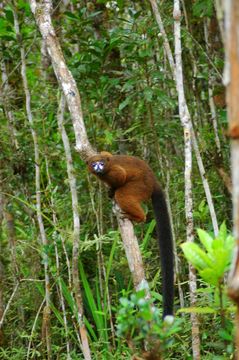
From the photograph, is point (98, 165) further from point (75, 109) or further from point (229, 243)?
point (229, 243)

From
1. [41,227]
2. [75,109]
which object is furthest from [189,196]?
[41,227]

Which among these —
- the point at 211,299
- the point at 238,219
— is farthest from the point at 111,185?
the point at 238,219

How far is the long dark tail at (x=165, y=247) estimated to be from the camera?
439 centimetres

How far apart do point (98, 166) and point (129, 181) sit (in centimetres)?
79

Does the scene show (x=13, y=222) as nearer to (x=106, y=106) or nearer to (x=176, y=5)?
(x=106, y=106)

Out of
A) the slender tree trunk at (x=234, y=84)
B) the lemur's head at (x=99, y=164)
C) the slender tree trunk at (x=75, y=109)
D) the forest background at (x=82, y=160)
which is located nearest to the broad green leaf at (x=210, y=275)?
the slender tree trunk at (x=234, y=84)

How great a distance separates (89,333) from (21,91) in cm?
316

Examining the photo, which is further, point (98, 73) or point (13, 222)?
point (13, 222)

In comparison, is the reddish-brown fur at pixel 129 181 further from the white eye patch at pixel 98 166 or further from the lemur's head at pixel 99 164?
the white eye patch at pixel 98 166

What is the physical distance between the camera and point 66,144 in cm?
547

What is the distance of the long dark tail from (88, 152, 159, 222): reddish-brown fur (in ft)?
0.42

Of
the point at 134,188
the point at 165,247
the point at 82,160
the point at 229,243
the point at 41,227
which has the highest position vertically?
the point at 82,160

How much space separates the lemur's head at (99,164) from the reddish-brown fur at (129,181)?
5cm

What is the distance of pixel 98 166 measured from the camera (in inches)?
209
